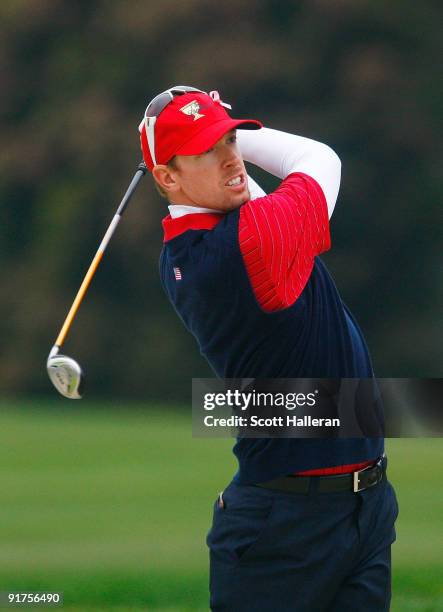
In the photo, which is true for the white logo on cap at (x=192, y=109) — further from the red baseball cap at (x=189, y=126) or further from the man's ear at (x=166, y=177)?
the man's ear at (x=166, y=177)

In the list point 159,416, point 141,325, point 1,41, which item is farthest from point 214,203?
point 1,41

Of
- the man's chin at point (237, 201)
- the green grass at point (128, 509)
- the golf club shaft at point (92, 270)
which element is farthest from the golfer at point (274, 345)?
the green grass at point (128, 509)

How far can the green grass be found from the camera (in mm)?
5348

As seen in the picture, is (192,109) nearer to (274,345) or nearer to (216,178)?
(216,178)

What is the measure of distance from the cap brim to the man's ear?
6cm

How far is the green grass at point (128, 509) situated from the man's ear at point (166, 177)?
243cm

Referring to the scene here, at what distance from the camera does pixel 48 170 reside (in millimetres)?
16047

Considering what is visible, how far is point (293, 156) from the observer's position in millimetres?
2951

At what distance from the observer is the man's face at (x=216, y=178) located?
9.29ft

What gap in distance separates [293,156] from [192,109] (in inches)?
9.9

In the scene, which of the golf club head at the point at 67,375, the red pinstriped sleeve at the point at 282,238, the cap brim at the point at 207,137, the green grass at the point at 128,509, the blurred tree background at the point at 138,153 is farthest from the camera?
the blurred tree background at the point at 138,153

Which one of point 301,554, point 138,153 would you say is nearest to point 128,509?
point 301,554

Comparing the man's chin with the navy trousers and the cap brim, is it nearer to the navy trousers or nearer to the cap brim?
the cap brim

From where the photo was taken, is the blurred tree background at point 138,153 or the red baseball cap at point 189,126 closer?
the red baseball cap at point 189,126
